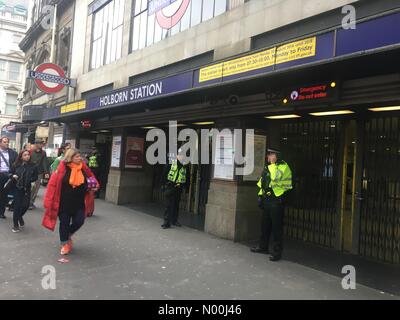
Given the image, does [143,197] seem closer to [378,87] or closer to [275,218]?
[275,218]

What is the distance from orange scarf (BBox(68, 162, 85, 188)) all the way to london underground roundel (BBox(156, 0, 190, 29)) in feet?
21.7

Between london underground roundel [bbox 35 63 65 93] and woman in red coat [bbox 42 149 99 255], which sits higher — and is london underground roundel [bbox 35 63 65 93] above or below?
above

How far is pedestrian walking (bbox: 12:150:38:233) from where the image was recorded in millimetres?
7824

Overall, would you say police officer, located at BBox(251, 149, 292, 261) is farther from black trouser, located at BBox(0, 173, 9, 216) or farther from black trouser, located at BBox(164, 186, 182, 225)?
black trouser, located at BBox(0, 173, 9, 216)

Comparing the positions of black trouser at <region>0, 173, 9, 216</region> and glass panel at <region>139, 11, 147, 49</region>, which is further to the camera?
glass panel at <region>139, 11, 147, 49</region>

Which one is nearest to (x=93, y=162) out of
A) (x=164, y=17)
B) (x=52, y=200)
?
(x=164, y=17)

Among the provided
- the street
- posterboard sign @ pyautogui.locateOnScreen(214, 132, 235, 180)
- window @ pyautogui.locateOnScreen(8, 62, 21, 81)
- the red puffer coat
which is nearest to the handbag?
the street

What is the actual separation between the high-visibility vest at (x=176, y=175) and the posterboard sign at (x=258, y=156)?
5.07ft

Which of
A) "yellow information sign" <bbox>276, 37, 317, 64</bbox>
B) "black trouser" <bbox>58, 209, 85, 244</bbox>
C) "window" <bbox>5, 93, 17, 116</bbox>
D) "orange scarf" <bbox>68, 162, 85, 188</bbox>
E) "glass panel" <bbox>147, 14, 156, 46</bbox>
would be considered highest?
"window" <bbox>5, 93, 17, 116</bbox>

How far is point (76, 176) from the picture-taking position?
20.4 feet

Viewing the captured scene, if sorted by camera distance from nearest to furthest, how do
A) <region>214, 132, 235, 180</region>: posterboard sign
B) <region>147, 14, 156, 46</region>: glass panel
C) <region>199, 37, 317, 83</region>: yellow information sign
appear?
<region>199, 37, 317, 83</region>: yellow information sign
<region>214, 132, 235, 180</region>: posterboard sign
<region>147, 14, 156, 46</region>: glass panel

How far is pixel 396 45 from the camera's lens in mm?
4262

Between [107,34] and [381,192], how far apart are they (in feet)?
41.0

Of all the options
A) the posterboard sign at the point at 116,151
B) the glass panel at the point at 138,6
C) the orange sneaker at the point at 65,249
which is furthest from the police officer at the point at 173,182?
the glass panel at the point at 138,6
